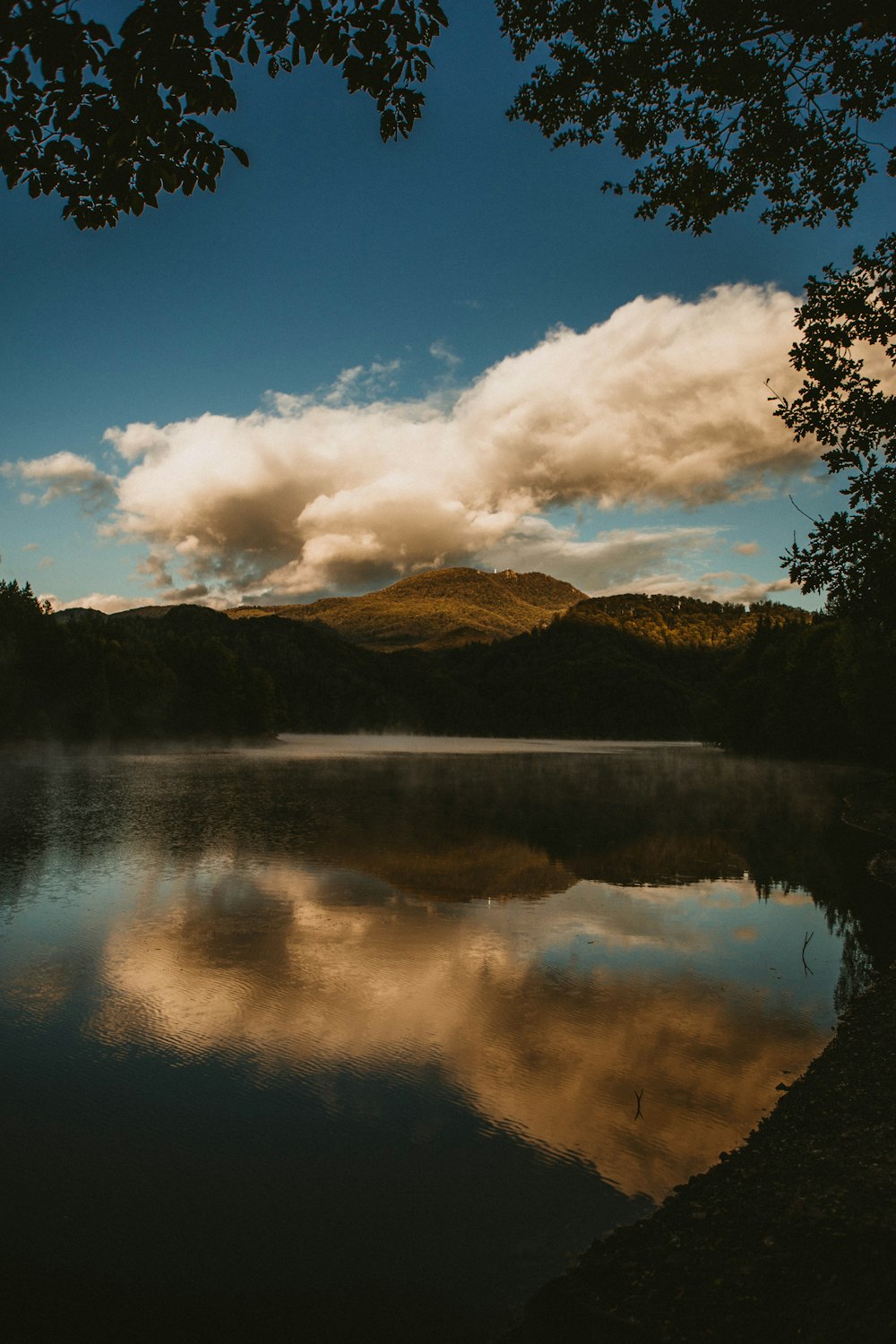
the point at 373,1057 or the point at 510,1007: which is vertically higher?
the point at 373,1057

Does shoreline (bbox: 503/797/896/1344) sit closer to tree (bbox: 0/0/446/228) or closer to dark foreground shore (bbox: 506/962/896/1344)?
dark foreground shore (bbox: 506/962/896/1344)

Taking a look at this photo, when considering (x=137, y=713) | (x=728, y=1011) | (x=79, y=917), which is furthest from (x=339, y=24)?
(x=137, y=713)

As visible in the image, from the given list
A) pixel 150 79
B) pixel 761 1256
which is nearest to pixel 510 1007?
pixel 761 1256

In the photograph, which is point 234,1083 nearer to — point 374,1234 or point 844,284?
point 374,1234

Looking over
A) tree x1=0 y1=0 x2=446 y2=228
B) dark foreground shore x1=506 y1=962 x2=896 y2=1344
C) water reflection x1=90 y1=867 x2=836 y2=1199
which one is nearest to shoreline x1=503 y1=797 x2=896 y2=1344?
dark foreground shore x1=506 y1=962 x2=896 y2=1344

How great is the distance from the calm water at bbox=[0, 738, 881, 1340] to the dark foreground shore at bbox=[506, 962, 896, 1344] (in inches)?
21.5

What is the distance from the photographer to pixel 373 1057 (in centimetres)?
1204

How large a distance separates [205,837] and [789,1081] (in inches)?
1112

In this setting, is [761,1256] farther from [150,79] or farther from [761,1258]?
[150,79]

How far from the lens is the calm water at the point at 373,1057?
292 inches

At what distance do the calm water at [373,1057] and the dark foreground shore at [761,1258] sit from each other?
55cm

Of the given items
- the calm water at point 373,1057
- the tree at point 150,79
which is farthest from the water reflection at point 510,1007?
the tree at point 150,79

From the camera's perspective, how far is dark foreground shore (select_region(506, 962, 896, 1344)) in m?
5.75

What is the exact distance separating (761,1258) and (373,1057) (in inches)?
263
